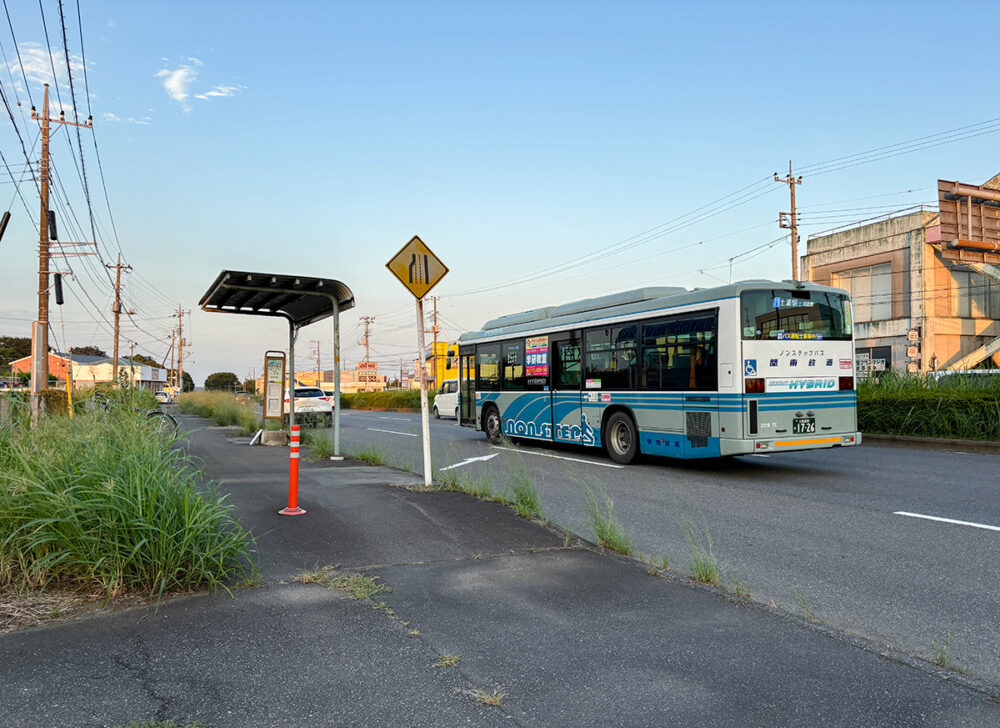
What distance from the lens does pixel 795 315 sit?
37.7 ft

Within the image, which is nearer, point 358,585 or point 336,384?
point 358,585

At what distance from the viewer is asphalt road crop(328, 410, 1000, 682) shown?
4848mm

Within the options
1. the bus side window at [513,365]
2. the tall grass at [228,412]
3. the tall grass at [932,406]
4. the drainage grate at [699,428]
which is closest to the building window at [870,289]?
the tall grass at [932,406]

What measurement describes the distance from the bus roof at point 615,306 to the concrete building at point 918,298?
86.3 ft

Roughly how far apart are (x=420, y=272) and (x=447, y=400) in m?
24.6

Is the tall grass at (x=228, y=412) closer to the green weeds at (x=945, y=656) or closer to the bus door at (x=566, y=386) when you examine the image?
the bus door at (x=566, y=386)

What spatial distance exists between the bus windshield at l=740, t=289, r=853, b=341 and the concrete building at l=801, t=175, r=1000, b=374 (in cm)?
2791

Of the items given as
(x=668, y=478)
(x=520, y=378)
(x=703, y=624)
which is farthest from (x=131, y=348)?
(x=703, y=624)

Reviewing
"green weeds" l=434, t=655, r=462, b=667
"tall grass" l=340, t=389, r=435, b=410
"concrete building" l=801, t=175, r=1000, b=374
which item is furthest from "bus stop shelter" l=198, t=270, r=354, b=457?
"tall grass" l=340, t=389, r=435, b=410

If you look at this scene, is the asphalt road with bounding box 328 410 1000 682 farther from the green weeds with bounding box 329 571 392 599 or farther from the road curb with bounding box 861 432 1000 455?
the green weeds with bounding box 329 571 392 599

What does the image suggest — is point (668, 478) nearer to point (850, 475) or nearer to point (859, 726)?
point (850, 475)

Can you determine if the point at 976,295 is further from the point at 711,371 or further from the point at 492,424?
the point at 711,371

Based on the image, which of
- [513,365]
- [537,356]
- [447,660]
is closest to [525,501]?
[447,660]

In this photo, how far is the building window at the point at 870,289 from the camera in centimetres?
4275
